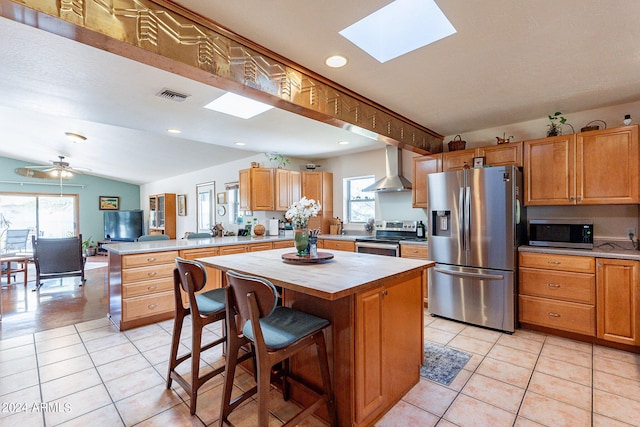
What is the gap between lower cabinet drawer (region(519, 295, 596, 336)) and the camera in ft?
9.13

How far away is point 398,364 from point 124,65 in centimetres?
288

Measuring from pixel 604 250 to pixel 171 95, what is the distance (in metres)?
4.36

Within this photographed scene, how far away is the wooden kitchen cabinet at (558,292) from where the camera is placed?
278 centimetres

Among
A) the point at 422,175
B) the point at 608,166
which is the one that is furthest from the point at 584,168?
the point at 422,175

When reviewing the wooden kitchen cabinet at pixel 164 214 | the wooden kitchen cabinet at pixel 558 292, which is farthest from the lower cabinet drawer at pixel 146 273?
the wooden kitchen cabinet at pixel 164 214

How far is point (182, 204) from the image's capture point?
810 centimetres

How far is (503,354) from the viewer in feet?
8.63

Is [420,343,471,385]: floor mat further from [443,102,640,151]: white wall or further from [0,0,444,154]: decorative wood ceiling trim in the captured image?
[443,102,640,151]: white wall

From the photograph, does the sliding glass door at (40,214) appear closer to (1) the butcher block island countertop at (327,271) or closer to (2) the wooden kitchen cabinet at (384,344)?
(1) the butcher block island countertop at (327,271)

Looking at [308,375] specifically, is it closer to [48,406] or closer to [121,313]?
[48,406]

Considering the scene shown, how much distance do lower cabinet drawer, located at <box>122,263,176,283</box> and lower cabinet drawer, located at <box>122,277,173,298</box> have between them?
0.15 feet

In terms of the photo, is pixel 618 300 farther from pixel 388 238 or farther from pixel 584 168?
pixel 388 238

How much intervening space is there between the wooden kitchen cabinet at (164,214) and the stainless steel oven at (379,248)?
245 inches

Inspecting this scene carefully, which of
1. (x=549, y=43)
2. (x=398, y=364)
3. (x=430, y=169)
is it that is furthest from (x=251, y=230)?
(x=549, y=43)
